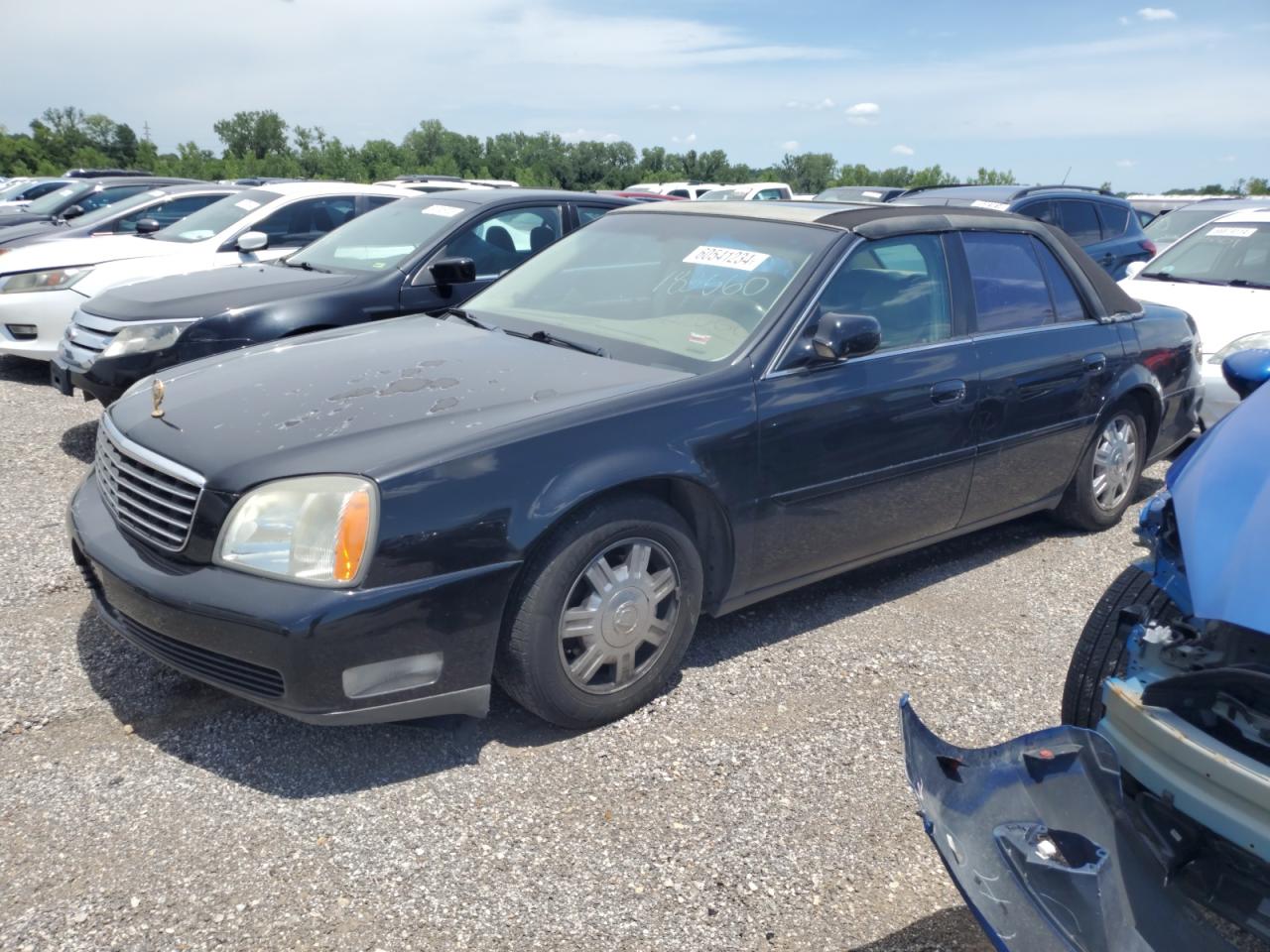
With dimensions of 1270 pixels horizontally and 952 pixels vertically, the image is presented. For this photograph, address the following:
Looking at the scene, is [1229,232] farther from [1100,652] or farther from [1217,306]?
[1100,652]

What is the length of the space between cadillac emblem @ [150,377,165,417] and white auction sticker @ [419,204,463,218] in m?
3.25

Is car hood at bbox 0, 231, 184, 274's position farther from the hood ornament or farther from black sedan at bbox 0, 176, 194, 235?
black sedan at bbox 0, 176, 194, 235

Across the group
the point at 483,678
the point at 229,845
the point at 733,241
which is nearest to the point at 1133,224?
the point at 733,241

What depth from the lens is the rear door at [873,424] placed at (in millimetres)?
3660

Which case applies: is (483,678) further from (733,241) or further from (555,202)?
(555,202)

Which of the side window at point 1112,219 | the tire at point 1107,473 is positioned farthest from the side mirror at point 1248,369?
the side window at point 1112,219

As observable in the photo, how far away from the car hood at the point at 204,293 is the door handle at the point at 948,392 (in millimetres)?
3614

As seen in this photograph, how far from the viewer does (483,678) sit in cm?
301

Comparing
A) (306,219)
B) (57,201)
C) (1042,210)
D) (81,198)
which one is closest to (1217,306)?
(1042,210)

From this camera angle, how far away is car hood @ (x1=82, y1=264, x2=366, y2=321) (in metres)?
6.02

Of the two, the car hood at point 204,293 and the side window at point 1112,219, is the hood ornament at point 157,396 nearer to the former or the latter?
the car hood at point 204,293

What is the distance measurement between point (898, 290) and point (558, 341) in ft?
4.54

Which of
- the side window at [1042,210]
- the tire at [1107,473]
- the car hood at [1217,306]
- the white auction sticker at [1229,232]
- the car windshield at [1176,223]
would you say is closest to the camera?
the tire at [1107,473]

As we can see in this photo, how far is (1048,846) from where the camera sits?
2.03 metres
